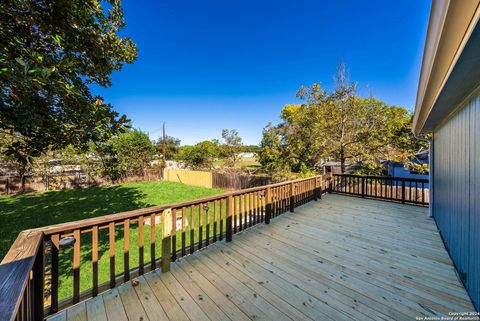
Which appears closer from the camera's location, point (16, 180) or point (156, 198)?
point (156, 198)

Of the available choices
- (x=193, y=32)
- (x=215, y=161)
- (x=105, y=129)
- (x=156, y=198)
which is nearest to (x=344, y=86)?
(x=193, y=32)

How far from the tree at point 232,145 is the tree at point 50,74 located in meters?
11.5

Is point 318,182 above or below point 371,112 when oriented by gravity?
below

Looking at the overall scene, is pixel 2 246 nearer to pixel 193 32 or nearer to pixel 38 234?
pixel 38 234

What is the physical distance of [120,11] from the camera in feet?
13.5

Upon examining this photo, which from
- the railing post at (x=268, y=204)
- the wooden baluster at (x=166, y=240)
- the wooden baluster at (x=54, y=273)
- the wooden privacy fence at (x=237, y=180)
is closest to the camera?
the wooden baluster at (x=54, y=273)

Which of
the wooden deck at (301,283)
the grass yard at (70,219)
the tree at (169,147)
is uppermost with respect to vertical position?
the tree at (169,147)

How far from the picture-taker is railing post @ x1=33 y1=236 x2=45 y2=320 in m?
1.46

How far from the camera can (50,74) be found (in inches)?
74.2

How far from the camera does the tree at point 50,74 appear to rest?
2.00 m

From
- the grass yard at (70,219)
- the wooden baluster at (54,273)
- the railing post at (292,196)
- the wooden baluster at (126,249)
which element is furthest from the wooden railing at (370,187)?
the wooden baluster at (54,273)

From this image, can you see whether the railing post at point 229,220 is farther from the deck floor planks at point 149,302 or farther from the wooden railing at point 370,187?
the wooden railing at point 370,187

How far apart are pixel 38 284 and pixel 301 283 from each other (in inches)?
94.4

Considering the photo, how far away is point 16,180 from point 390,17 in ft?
58.0
